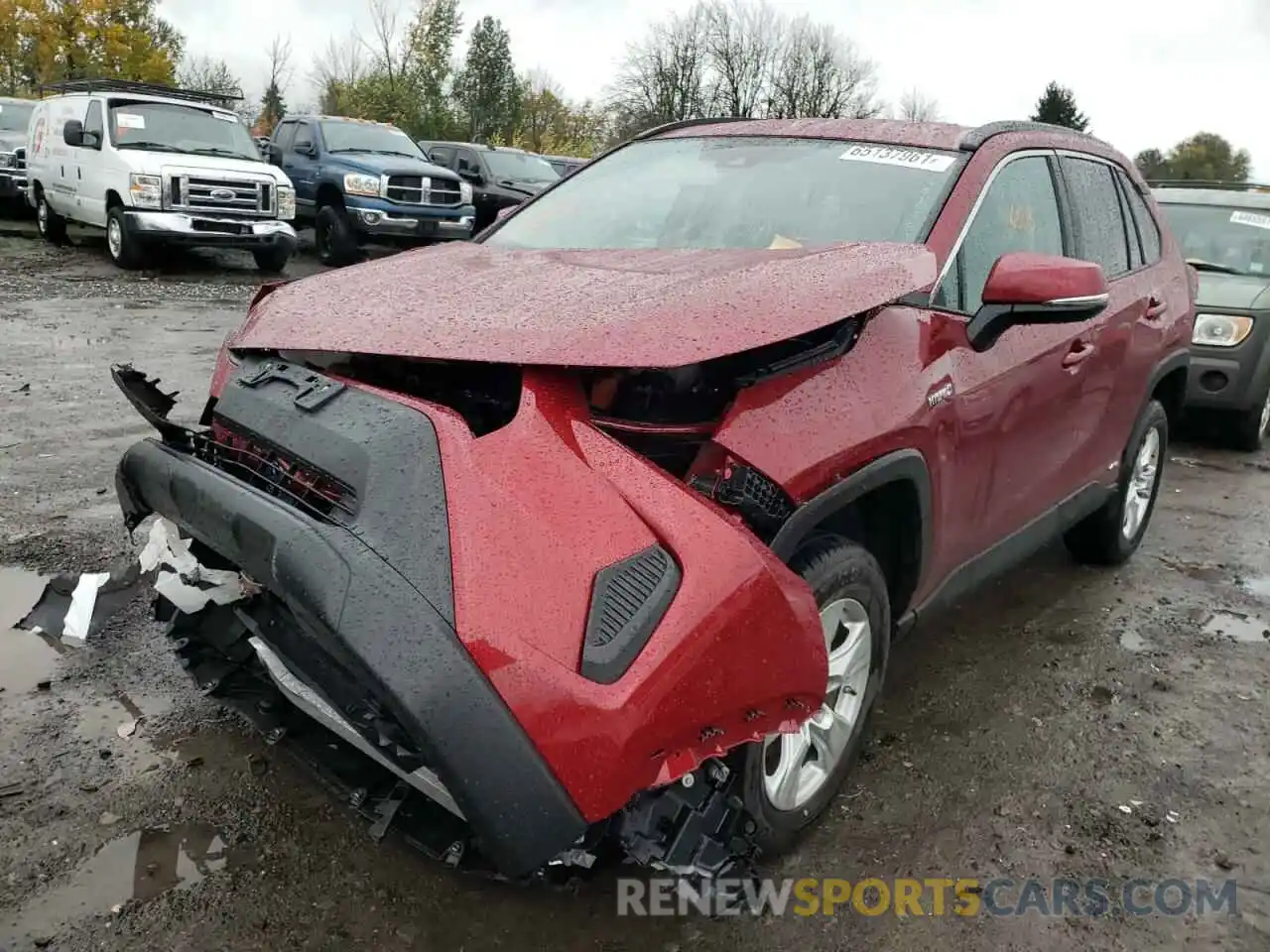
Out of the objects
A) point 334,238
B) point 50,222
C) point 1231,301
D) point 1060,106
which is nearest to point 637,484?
point 1231,301

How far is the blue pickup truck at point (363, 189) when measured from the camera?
14.2 m

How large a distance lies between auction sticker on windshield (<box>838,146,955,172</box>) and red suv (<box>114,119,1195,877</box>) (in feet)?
0.05

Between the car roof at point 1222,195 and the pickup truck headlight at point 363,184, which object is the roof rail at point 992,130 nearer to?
the car roof at point 1222,195

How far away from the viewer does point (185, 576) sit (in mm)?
2525

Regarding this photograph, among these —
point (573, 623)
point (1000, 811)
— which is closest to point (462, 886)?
point (573, 623)

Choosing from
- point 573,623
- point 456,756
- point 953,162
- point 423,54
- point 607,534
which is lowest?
point 456,756

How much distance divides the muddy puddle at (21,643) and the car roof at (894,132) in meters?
2.83

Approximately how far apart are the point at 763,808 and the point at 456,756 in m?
0.94

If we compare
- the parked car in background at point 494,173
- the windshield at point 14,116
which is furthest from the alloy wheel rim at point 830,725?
the windshield at point 14,116

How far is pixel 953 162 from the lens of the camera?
3.21 meters

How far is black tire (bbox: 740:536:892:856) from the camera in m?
2.34

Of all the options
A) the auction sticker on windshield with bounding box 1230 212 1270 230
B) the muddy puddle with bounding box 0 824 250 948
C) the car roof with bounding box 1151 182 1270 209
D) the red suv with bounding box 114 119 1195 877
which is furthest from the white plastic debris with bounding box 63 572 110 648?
the auction sticker on windshield with bounding box 1230 212 1270 230

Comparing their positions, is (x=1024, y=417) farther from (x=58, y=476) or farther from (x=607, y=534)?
(x=58, y=476)

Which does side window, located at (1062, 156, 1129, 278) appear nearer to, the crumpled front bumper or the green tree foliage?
the crumpled front bumper
